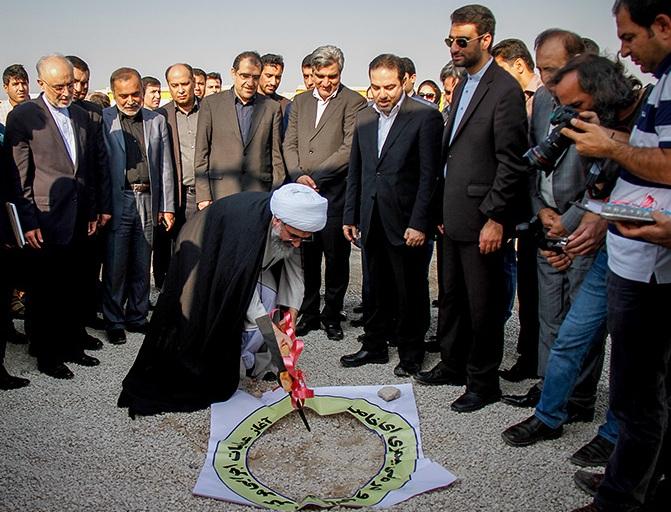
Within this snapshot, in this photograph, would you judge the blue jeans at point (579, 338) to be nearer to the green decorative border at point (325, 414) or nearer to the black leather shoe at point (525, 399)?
the black leather shoe at point (525, 399)

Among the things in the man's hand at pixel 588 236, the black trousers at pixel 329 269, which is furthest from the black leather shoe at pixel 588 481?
the black trousers at pixel 329 269

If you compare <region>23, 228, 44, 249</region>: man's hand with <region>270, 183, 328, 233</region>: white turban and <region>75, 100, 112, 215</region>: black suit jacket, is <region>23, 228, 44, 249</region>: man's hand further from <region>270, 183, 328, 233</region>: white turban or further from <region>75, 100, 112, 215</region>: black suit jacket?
<region>270, 183, 328, 233</region>: white turban

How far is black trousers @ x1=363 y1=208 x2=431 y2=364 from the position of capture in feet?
13.9

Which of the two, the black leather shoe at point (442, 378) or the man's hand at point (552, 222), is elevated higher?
the man's hand at point (552, 222)

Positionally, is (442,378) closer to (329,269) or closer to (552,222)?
(552,222)

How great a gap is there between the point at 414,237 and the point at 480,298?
661 millimetres

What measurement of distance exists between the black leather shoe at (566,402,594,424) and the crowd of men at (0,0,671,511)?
0.4 inches

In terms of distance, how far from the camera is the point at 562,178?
3246 millimetres

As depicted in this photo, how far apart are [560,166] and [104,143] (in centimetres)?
340

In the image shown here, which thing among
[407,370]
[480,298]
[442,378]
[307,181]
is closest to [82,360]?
[307,181]

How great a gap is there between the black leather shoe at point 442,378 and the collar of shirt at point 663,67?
2402mm

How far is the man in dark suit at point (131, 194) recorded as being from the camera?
195 inches

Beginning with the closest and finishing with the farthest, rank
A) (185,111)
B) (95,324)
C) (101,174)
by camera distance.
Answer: (101,174) → (95,324) → (185,111)

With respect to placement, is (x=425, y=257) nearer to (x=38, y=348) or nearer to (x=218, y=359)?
(x=218, y=359)
